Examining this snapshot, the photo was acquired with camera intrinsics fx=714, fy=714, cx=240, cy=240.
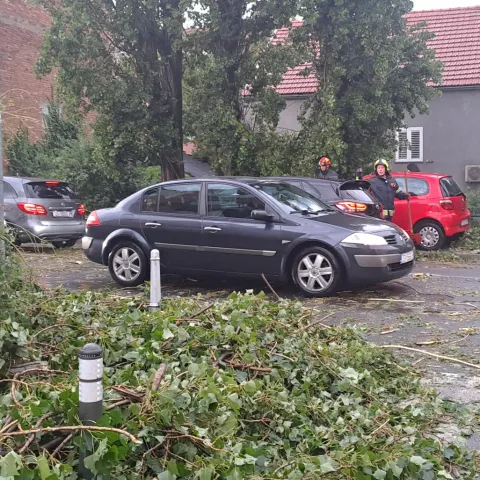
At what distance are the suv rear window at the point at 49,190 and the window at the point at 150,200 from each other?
5.07 m

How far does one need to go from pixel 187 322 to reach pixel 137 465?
89.7 inches

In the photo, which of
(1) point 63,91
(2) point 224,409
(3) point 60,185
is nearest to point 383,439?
(2) point 224,409

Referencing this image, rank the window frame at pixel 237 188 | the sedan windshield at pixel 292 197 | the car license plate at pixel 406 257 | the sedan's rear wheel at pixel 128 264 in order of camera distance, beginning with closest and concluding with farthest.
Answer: the car license plate at pixel 406 257, the window frame at pixel 237 188, the sedan windshield at pixel 292 197, the sedan's rear wheel at pixel 128 264

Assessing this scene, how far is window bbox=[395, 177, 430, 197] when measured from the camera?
15148 millimetres

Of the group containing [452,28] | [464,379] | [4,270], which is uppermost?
[452,28]

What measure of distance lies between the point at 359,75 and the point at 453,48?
9.93 metres

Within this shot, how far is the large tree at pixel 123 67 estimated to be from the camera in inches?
630

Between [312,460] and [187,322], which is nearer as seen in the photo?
[312,460]

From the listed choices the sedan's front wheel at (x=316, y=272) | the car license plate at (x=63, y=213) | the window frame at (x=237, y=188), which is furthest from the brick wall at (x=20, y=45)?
the sedan's front wheel at (x=316, y=272)

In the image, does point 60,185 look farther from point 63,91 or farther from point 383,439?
point 383,439

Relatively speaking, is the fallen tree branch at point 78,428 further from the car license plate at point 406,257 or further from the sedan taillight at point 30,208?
the sedan taillight at point 30,208

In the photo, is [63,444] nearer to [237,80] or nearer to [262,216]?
[262,216]

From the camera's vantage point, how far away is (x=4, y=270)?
16.2 feet

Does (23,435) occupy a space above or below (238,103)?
below
